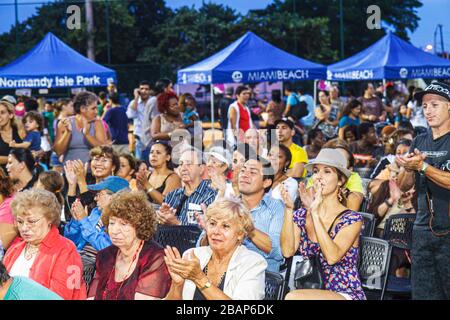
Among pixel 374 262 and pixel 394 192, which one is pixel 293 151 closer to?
pixel 394 192

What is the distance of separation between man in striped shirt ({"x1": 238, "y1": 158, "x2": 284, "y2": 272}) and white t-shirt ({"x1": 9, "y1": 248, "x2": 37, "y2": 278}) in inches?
52.3

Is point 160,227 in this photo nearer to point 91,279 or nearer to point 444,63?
point 91,279

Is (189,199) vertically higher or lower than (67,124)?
lower

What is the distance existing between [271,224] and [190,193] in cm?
143

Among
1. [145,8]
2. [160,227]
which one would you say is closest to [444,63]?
[160,227]

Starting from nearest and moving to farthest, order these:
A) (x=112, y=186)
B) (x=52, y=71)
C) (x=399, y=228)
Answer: (x=399, y=228)
(x=112, y=186)
(x=52, y=71)

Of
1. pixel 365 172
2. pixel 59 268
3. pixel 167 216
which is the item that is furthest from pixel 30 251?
pixel 365 172

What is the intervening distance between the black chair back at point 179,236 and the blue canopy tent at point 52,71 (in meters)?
8.36

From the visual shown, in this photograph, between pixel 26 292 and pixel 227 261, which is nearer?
pixel 26 292

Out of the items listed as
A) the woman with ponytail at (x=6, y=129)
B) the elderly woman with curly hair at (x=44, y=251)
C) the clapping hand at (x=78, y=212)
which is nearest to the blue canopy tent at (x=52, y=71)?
the woman with ponytail at (x=6, y=129)

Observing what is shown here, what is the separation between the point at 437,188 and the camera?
4.84 meters

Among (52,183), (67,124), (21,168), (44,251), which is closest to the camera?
(44,251)

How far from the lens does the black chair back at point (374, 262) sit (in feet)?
17.0

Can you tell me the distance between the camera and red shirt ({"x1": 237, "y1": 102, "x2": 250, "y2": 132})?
1277cm
